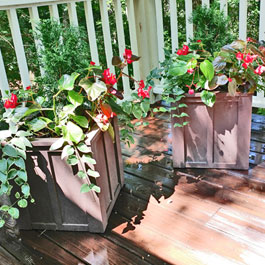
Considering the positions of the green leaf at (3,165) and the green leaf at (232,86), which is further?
the green leaf at (232,86)

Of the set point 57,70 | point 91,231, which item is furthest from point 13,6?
point 91,231

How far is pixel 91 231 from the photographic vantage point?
5.19 feet

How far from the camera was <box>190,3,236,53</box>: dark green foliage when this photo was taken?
196cm

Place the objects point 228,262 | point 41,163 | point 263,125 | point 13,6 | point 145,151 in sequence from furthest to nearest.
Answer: point 263,125
point 145,151
point 13,6
point 41,163
point 228,262

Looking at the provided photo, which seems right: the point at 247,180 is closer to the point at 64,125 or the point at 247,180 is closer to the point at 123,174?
the point at 123,174

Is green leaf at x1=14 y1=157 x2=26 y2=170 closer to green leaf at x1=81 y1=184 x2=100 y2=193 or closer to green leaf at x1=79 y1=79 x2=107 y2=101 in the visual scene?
green leaf at x1=81 y1=184 x2=100 y2=193

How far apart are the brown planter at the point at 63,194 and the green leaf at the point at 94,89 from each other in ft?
0.53

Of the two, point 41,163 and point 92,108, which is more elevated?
point 92,108

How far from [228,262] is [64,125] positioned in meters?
0.86

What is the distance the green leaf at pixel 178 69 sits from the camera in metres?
1.77

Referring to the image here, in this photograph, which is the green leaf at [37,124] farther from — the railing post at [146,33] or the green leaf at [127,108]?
the railing post at [146,33]

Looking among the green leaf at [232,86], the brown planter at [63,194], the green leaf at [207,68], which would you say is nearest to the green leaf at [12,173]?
the brown planter at [63,194]

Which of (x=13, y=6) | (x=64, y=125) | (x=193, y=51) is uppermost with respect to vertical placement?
(x=13, y=6)

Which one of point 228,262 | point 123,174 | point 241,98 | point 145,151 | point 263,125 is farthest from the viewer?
point 263,125
